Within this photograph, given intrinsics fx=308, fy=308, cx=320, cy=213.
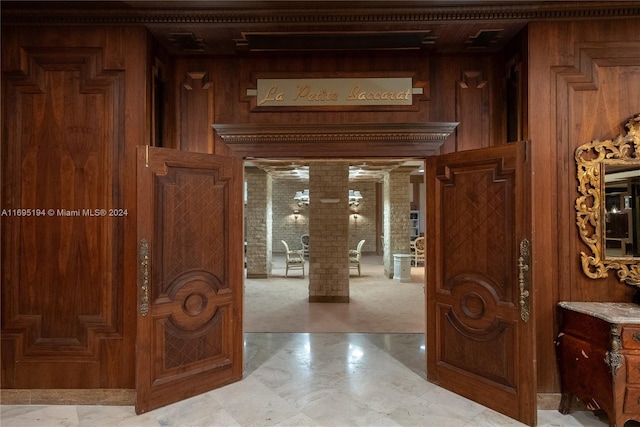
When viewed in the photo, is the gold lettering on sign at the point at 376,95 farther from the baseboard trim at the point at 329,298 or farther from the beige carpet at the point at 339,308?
the baseboard trim at the point at 329,298

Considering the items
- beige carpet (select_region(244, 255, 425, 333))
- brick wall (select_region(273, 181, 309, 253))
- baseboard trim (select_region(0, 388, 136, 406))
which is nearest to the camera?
baseboard trim (select_region(0, 388, 136, 406))

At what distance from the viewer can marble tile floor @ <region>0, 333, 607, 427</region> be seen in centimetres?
216

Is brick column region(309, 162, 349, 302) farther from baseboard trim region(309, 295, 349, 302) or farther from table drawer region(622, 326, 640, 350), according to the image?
table drawer region(622, 326, 640, 350)

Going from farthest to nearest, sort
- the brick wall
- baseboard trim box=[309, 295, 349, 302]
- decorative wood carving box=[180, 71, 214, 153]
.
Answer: the brick wall
baseboard trim box=[309, 295, 349, 302]
decorative wood carving box=[180, 71, 214, 153]

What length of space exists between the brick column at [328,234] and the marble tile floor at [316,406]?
2.39 m

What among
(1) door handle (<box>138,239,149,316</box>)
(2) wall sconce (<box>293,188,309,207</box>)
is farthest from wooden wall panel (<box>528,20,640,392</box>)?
(2) wall sconce (<box>293,188,309,207</box>)

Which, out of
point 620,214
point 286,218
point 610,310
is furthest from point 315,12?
point 286,218

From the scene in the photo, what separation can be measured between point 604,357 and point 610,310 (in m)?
0.32

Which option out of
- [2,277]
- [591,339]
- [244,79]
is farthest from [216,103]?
[591,339]

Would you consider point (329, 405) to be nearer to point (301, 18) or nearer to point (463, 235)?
point (463, 235)

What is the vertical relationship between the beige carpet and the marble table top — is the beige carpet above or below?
below

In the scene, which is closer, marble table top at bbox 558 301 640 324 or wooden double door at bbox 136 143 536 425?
marble table top at bbox 558 301 640 324

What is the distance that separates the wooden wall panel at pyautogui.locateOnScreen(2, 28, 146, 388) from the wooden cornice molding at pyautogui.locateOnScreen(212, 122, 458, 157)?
814 millimetres

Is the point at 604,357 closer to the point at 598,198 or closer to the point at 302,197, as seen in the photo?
the point at 598,198
